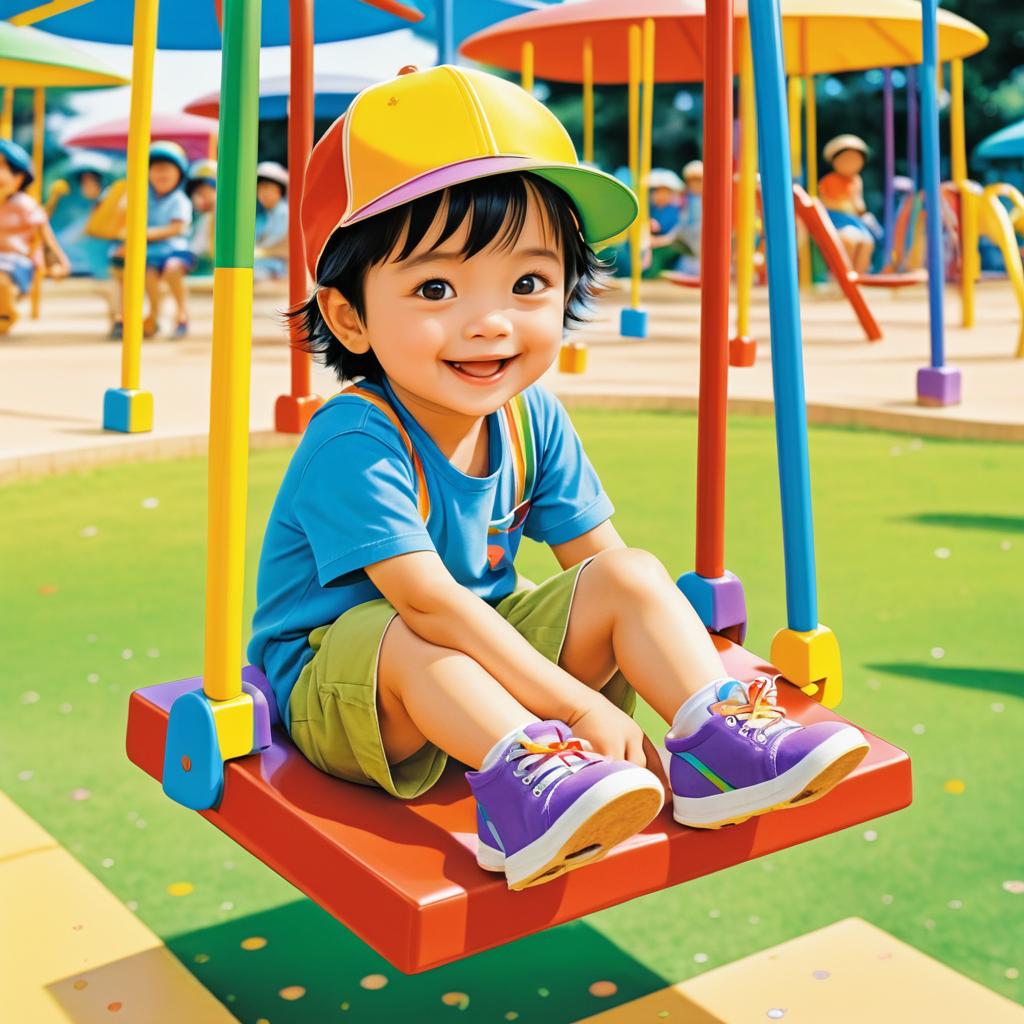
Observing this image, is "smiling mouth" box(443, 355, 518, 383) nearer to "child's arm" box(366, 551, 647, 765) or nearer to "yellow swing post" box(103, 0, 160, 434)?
"child's arm" box(366, 551, 647, 765)

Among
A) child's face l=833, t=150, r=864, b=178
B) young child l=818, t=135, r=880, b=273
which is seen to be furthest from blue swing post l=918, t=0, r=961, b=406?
child's face l=833, t=150, r=864, b=178

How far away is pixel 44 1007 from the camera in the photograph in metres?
1.79

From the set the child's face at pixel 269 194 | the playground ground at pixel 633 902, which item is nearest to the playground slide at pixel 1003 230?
the playground ground at pixel 633 902

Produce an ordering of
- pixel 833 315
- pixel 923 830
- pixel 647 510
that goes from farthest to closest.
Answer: pixel 833 315 → pixel 647 510 → pixel 923 830

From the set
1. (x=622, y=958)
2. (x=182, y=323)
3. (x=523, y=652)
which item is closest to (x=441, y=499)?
(x=523, y=652)

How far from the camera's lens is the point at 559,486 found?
1900mm

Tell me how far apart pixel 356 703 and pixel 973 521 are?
3462 mm

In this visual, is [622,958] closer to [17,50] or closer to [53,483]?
[53,483]

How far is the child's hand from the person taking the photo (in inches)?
61.2

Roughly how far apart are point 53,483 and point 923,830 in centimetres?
361

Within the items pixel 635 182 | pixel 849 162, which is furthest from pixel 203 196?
pixel 849 162

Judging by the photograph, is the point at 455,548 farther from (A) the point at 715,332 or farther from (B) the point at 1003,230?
(B) the point at 1003,230

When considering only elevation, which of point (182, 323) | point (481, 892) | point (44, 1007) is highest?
point (182, 323)

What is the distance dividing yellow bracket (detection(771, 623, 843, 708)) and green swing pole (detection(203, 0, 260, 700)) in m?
0.71
